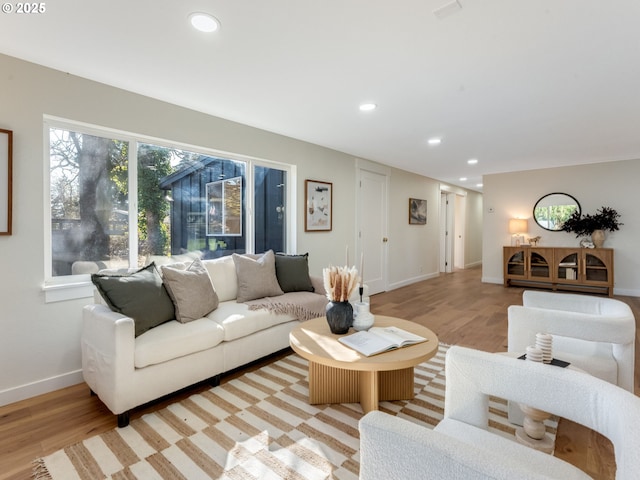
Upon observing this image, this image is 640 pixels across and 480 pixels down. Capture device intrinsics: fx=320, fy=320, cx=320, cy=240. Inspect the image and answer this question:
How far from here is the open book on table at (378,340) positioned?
1.80 meters

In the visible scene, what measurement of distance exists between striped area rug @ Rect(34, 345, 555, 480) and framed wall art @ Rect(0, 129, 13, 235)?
1504 mm

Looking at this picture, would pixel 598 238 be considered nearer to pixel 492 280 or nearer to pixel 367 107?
pixel 492 280

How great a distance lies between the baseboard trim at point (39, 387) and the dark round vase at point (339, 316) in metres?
2.05

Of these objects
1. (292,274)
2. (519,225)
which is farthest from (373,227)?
(519,225)

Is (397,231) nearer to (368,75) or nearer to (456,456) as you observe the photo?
(368,75)

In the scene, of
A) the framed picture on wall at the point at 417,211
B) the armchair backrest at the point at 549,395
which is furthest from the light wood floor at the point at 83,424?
the framed picture on wall at the point at 417,211

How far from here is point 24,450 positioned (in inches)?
67.0

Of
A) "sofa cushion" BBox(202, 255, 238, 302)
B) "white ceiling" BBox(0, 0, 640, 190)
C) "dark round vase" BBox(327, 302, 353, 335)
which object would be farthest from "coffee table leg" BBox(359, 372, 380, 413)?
"white ceiling" BBox(0, 0, 640, 190)

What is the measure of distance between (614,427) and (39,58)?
3503 mm

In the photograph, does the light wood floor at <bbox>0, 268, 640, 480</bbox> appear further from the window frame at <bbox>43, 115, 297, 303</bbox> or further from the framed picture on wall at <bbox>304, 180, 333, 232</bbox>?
the framed picture on wall at <bbox>304, 180, 333, 232</bbox>

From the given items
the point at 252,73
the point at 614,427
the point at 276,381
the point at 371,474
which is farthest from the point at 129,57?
the point at 614,427

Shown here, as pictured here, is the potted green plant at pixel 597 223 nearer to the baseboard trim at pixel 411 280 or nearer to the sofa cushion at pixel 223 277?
the baseboard trim at pixel 411 280

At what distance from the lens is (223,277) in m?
3.03

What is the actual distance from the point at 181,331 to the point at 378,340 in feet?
4.38
